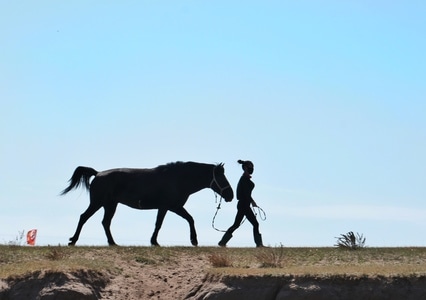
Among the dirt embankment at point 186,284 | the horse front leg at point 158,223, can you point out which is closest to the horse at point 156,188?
the horse front leg at point 158,223

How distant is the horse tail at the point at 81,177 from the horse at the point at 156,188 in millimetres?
349

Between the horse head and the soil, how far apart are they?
5.08 meters

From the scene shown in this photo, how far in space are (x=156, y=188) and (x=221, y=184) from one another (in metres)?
1.76

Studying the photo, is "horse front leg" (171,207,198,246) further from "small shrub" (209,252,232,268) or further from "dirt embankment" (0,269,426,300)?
"dirt embankment" (0,269,426,300)

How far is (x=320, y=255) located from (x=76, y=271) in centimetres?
572

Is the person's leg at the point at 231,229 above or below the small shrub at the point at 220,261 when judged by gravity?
above

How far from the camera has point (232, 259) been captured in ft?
71.3

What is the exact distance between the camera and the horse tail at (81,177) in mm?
26797

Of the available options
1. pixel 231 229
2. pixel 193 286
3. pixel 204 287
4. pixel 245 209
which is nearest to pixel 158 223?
pixel 231 229

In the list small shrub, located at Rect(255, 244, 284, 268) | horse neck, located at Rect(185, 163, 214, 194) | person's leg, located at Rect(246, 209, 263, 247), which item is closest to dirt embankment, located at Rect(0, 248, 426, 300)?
small shrub, located at Rect(255, 244, 284, 268)

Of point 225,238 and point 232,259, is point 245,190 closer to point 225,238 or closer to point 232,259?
point 225,238

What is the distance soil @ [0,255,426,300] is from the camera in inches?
734

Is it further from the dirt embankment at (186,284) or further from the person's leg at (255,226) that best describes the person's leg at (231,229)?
the dirt embankment at (186,284)

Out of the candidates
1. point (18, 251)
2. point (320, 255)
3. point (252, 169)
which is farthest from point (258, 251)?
point (18, 251)
